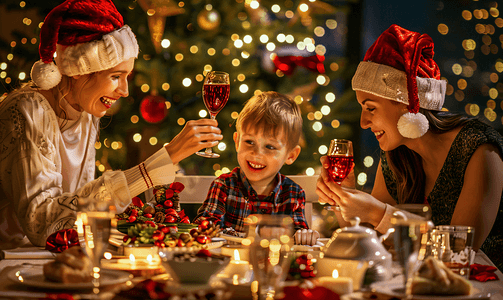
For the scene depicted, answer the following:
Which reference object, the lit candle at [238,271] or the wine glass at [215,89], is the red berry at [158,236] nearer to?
the lit candle at [238,271]

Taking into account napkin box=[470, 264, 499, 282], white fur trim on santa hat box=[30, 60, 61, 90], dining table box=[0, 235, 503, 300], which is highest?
white fur trim on santa hat box=[30, 60, 61, 90]

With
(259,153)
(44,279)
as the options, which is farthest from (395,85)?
(44,279)

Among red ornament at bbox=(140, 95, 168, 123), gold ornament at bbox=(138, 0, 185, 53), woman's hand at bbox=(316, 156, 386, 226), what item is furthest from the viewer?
gold ornament at bbox=(138, 0, 185, 53)

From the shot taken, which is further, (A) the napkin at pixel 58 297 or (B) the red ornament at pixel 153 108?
(B) the red ornament at pixel 153 108

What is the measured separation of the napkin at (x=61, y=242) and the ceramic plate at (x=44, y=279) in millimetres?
280

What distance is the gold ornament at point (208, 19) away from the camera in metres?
3.54

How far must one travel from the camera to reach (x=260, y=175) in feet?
7.13

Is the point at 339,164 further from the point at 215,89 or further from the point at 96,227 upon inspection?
the point at 96,227

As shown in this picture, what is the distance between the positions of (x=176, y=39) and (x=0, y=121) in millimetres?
1858

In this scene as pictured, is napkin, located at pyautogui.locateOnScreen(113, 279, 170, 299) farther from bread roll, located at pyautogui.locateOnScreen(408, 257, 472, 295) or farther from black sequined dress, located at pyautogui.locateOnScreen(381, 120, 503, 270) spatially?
black sequined dress, located at pyautogui.locateOnScreen(381, 120, 503, 270)

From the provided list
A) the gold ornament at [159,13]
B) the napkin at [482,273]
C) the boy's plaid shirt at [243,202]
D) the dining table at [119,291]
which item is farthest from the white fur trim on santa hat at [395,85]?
the gold ornament at [159,13]

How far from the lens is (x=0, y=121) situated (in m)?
1.88

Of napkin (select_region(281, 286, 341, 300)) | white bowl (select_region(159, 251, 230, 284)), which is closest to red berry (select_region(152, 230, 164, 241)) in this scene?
white bowl (select_region(159, 251, 230, 284))

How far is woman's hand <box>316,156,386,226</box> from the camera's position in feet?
5.88
